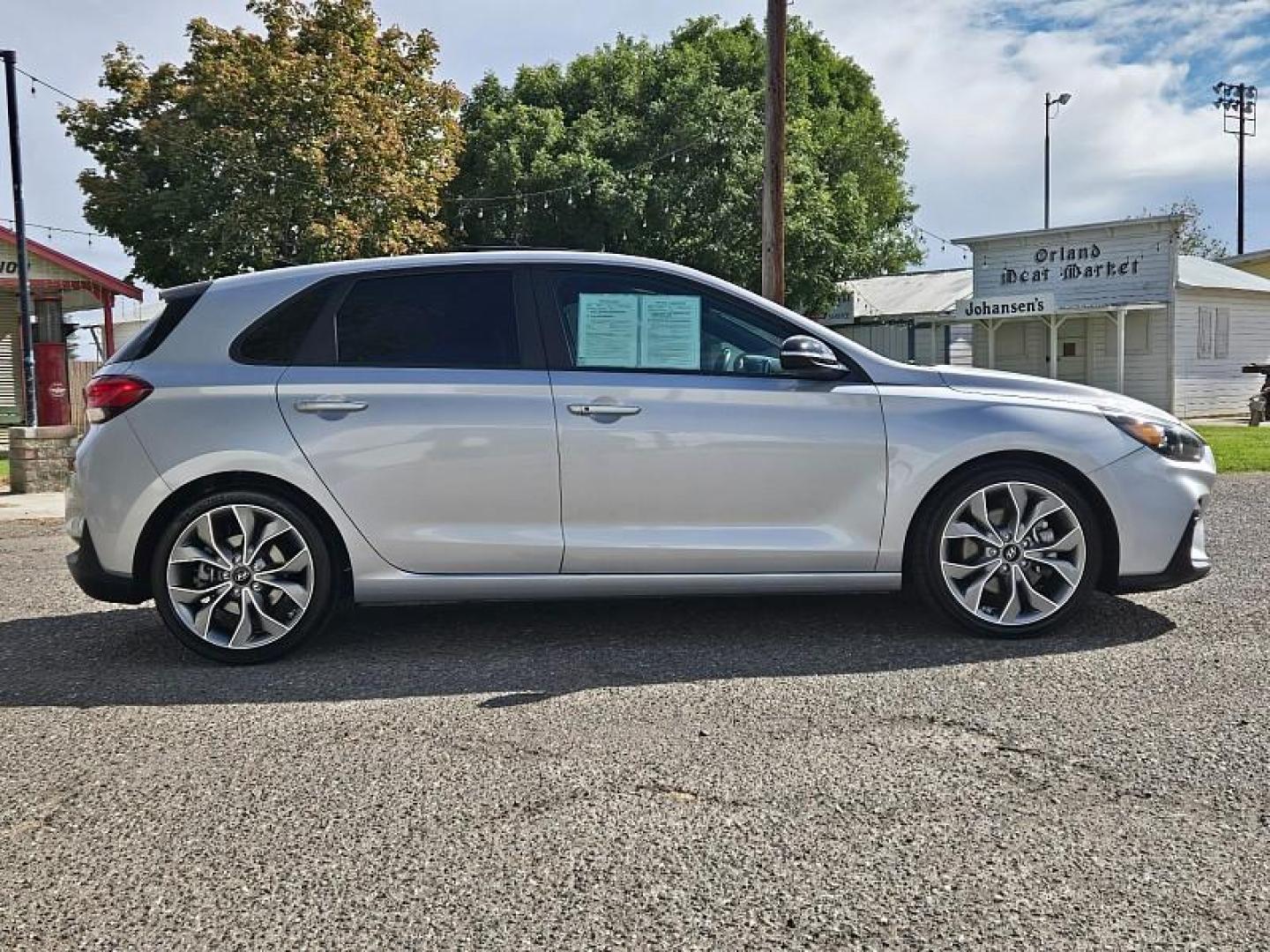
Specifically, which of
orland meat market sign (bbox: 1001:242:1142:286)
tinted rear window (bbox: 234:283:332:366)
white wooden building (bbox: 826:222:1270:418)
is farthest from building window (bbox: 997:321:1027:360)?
tinted rear window (bbox: 234:283:332:366)

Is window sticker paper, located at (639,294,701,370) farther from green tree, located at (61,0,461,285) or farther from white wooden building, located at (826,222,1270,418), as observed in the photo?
white wooden building, located at (826,222,1270,418)

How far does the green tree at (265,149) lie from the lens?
2216cm

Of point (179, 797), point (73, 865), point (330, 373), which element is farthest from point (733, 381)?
point (73, 865)

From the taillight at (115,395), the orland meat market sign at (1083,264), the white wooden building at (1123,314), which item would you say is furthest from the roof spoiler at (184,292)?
the orland meat market sign at (1083,264)

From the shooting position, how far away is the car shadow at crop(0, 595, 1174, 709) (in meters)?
4.43

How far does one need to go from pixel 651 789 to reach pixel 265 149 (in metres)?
21.7

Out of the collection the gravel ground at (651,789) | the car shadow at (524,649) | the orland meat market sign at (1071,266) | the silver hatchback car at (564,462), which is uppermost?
the orland meat market sign at (1071,266)

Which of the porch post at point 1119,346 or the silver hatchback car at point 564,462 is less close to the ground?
the porch post at point 1119,346

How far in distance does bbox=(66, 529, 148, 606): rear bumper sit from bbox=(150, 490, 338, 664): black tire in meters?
0.10

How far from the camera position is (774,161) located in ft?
47.5

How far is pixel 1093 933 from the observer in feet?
7.91

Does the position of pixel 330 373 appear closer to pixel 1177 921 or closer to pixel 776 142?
pixel 1177 921

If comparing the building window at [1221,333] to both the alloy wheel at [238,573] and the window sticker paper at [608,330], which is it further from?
the alloy wheel at [238,573]

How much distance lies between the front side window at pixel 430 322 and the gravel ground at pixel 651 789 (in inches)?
50.0
